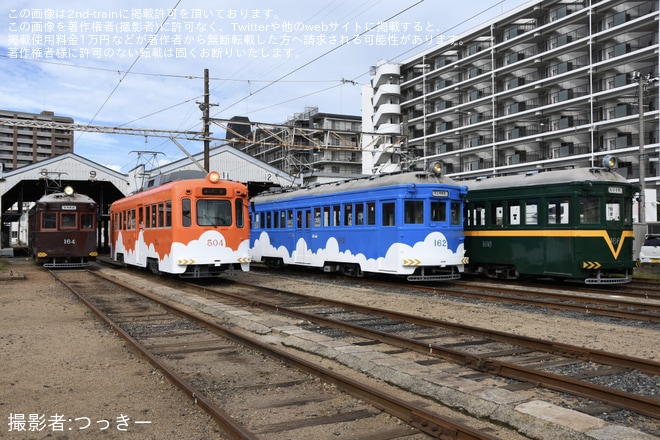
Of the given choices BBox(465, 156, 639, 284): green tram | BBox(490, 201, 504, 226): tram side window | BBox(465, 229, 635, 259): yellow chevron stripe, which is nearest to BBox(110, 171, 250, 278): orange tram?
BBox(490, 201, 504, 226): tram side window

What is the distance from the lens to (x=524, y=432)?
4.49 m

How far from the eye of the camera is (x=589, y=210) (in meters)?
14.4

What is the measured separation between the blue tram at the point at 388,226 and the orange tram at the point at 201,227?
2.75m

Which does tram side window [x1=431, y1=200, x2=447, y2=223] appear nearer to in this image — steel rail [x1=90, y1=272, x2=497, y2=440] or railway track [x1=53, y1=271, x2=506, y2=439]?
railway track [x1=53, y1=271, x2=506, y2=439]

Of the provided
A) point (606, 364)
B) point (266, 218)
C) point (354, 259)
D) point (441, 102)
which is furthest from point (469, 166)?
point (606, 364)

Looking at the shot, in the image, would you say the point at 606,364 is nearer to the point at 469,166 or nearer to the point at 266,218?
the point at 266,218

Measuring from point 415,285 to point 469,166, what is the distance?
49886mm

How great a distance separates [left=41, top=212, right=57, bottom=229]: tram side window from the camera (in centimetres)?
2411

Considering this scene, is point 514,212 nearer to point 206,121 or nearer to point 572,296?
point 572,296

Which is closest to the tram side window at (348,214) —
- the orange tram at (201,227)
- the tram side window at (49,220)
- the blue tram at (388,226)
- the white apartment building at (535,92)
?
the blue tram at (388,226)

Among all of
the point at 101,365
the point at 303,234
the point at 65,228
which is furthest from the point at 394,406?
the point at 65,228

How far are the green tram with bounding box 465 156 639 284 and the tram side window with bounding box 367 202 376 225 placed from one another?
338 centimetres

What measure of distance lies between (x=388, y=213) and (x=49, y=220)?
51.4ft

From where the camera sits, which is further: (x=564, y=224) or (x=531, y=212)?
(x=531, y=212)
